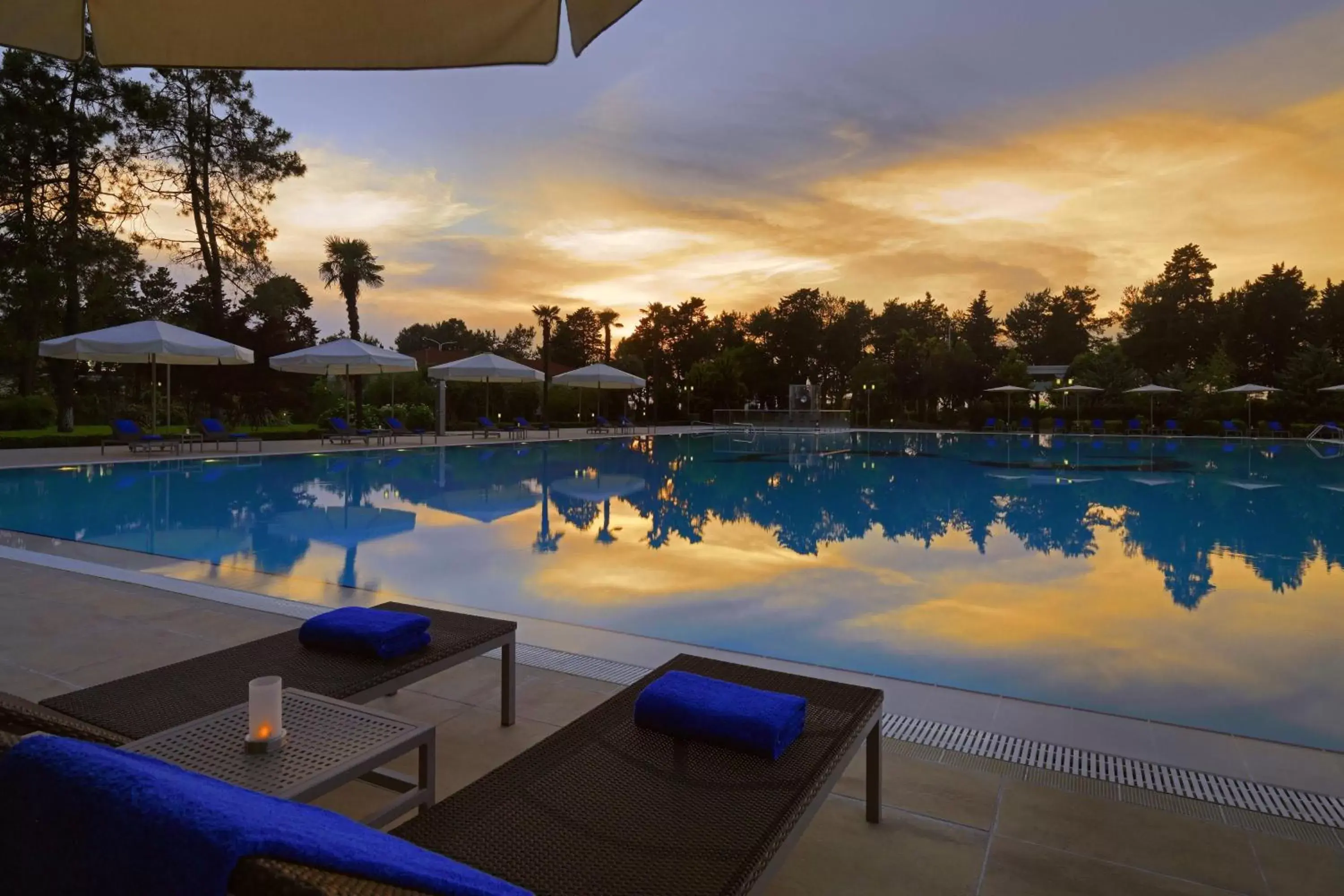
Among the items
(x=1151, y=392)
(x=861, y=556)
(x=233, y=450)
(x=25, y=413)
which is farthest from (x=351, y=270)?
(x=1151, y=392)

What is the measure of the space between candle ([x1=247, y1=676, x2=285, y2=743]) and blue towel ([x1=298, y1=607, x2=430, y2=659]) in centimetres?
72

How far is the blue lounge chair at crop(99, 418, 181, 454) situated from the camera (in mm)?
14336

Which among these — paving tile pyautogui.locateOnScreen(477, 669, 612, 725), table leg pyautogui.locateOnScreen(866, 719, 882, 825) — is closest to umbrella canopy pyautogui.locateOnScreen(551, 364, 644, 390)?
paving tile pyautogui.locateOnScreen(477, 669, 612, 725)

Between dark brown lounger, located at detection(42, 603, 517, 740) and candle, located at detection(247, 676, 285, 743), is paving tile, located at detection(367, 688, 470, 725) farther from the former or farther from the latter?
candle, located at detection(247, 676, 285, 743)

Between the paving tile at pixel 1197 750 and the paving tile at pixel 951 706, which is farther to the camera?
the paving tile at pixel 951 706

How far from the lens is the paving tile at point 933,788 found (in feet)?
7.63

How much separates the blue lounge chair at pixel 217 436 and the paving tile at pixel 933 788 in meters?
15.9

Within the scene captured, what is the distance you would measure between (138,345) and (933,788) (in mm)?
15682

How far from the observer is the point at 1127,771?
2.60m

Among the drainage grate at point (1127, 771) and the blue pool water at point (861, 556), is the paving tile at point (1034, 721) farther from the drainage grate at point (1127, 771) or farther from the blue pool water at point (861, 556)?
the blue pool water at point (861, 556)

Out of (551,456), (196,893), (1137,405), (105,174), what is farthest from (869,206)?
(196,893)

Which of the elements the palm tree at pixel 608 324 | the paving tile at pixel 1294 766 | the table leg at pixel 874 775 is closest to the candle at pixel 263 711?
the table leg at pixel 874 775

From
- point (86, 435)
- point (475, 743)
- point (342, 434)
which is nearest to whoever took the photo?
point (475, 743)

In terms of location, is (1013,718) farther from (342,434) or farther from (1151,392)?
(1151,392)
